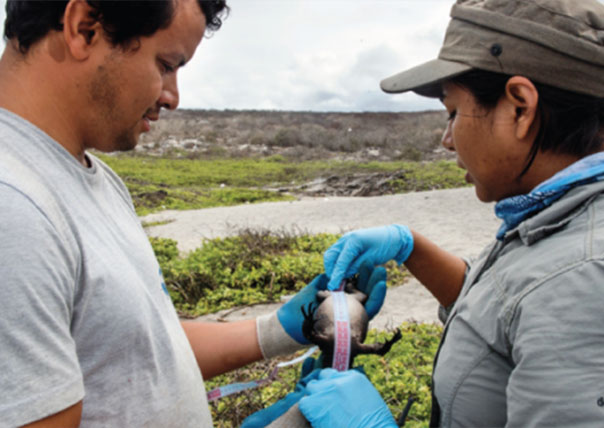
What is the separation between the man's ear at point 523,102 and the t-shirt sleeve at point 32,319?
109cm

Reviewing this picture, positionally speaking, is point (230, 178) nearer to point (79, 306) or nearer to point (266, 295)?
point (266, 295)

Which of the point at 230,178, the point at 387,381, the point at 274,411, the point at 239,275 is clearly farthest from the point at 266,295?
the point at 230,178

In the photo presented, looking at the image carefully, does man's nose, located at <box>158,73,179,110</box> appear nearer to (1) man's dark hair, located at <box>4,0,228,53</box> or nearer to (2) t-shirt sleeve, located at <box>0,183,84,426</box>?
(1) man's dark hair, located at <box>4,0,228,53</box>

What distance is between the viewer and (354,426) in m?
1.47

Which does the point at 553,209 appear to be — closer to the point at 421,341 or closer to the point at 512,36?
the point at 512,36

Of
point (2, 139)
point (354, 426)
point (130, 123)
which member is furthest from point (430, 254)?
point (2, 139)

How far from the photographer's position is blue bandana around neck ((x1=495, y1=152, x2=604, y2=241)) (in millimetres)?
1107

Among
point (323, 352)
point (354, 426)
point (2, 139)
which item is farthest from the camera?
point (323, 352)

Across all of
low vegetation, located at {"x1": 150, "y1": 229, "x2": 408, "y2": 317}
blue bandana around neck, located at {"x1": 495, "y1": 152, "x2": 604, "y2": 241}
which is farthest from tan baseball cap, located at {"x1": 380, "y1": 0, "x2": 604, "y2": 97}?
low vegetation, located at {"x1": 150, "y1": 229, "x2": 408, "y2": 317}

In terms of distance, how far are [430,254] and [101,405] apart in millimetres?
1362

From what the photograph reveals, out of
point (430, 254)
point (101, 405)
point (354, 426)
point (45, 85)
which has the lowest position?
point (354, 426)

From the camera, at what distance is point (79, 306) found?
943mm

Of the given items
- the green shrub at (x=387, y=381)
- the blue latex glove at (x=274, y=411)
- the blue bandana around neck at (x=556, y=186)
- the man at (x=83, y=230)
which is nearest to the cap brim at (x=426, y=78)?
the blue bandana around neck at (x=556, y=186)

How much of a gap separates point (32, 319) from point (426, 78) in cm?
114
